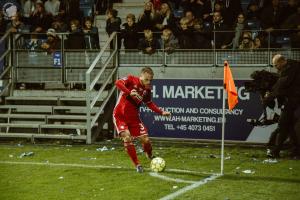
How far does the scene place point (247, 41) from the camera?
621 inches

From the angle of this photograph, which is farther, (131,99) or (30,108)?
(30,108)

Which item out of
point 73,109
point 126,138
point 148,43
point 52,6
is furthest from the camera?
point 52,6

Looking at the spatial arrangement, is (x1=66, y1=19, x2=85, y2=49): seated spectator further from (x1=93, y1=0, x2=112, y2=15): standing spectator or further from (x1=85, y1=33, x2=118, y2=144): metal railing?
(x1=93, y1=0, x2=112, y2=15): standing spectator

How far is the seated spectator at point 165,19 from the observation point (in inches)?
676

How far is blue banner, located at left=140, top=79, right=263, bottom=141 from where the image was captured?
1576cm

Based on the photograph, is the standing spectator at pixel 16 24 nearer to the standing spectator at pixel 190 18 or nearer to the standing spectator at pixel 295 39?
the standing spectator at pixel 190 18

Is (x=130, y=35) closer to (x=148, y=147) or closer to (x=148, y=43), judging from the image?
(x=148, y=43)

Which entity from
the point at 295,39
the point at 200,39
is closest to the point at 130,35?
the point at 200,39

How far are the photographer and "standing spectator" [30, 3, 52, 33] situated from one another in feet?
29.1

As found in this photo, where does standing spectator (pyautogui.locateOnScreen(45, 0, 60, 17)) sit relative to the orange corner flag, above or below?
above

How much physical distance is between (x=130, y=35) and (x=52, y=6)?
527 cm

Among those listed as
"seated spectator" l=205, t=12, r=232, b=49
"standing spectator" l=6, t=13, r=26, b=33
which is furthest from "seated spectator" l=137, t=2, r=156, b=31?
"standing spectator" l=6, t=13, r=26, b=33

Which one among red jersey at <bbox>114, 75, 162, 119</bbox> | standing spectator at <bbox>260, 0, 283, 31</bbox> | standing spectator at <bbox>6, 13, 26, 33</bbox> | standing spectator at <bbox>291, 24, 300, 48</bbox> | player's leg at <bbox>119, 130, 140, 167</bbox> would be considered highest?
standing spectator at <bbox>260, 0, 283, 31</bbox>

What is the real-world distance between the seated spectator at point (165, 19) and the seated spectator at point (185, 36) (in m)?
0.40
